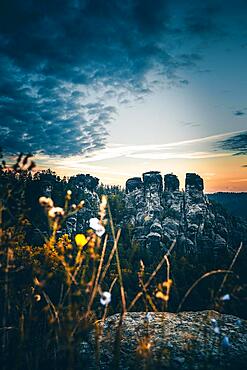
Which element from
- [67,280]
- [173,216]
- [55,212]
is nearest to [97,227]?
[55,212]

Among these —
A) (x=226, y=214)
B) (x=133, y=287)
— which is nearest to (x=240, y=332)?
(x=133, y=287)

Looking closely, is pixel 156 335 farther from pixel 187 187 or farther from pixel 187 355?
pixel 187 187

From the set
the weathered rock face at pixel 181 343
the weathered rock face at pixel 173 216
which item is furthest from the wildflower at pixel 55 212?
the weathered rock face at pixel 173 216

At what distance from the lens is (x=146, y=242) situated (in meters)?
49.2

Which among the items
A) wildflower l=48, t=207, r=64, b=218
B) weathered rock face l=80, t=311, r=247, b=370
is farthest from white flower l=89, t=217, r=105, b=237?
weathered rock face l=80, t=311, r=247, b=370

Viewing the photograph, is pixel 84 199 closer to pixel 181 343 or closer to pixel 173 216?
pixel 173 216

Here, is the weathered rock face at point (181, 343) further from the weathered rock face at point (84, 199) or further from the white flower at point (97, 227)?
the weathered rock face at point (84, 199)

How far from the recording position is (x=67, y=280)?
7.33 feet

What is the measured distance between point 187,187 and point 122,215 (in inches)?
715

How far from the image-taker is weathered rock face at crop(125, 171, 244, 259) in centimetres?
5159

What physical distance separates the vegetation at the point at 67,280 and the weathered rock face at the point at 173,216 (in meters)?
3.95

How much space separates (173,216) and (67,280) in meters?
58.9

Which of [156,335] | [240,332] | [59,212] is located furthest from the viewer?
[240,332]

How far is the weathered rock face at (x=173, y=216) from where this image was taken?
51594 millimetres
